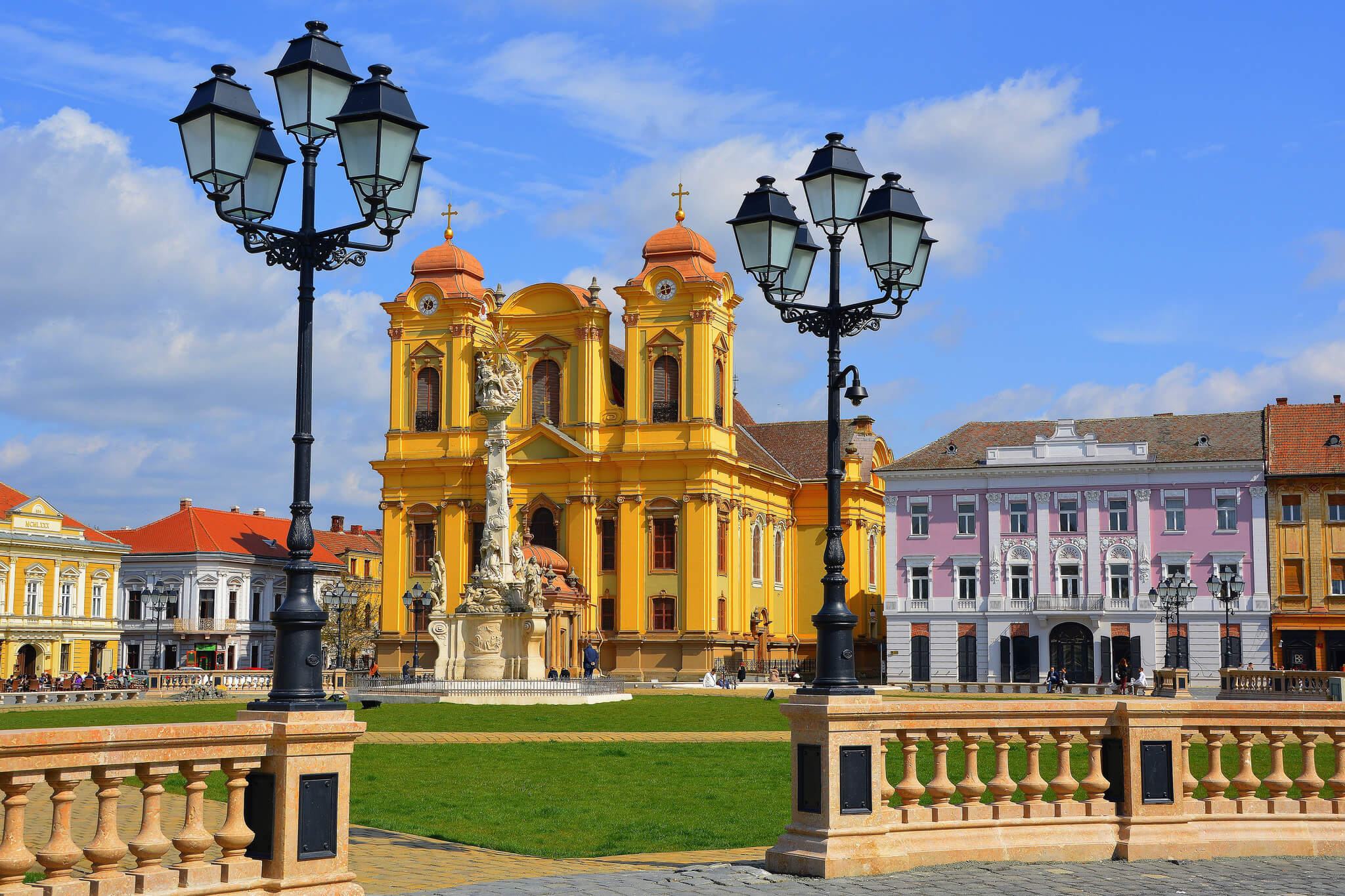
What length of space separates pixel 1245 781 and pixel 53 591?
72250 millimetres

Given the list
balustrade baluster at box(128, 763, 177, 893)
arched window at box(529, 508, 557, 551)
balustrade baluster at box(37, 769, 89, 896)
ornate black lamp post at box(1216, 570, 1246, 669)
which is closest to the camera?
balustrade baluster at box(37, 769, 89, 896)

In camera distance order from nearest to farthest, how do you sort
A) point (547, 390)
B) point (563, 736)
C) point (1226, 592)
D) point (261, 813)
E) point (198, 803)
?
point (198, 803) → point (261, 813) → point (563, 736) → point (1226, 592) → point (547, 390)

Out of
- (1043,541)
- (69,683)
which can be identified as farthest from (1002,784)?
(1043,541)

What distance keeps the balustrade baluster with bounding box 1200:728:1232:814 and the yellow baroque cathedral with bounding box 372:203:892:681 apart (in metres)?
49.1

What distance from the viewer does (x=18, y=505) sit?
7306cm

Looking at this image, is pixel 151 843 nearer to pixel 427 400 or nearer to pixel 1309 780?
pixel 1309 780

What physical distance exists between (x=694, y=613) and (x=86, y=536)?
3561 centimetres

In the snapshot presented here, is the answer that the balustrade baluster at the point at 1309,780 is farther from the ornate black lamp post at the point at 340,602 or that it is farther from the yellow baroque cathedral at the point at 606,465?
the yellow baroque cathedral at the point at 606,465

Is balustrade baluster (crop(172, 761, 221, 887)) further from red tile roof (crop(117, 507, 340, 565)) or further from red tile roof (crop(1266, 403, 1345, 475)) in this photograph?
red tile roof (crop(117, 507, 340, 565))

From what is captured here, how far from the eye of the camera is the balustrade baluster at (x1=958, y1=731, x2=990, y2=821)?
11.0 m

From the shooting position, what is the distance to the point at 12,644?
7075 cm

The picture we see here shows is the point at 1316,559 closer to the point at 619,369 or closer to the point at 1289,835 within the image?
the point at 619,369

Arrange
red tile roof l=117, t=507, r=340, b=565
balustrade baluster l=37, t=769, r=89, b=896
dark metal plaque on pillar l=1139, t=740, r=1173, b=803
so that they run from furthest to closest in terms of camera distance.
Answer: red tile roof l=117, t=507, r=340, b=565, dark metal plaque on pillar l=1139, t=740, r=1173, b=803, balustrade baluster l=37, t=769, r=89, b=896

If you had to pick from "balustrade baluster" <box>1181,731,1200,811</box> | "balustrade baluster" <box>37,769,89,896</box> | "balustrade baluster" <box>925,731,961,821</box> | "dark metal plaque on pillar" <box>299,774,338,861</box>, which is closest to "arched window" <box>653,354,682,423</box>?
"balustrade baluster" <box>1181,731,1200,811</box>
